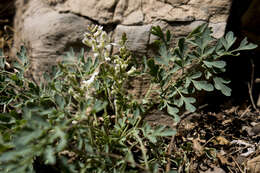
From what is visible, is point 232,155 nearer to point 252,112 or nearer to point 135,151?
point 252,112

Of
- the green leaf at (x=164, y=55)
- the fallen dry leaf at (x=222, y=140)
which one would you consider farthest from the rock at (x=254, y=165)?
the green leaf at (x=164, y=55)

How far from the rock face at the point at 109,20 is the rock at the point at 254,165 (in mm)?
952

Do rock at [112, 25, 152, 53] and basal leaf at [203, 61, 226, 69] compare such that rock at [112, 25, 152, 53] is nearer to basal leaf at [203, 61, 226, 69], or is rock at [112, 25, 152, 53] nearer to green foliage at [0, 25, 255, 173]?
green foliage at [0, 25, 255, 173]

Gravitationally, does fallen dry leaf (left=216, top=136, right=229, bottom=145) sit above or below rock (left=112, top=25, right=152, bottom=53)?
below

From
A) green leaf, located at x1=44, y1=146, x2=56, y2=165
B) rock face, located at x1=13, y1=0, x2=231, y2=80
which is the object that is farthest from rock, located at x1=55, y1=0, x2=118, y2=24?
green leaf, located at x1=44, y1=146, x2=56, y2=165

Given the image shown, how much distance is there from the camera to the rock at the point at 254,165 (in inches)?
63.9

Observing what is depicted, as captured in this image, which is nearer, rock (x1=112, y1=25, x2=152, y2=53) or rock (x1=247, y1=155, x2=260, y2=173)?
rock (x1=247, y1=155, x2=260, y2=173)

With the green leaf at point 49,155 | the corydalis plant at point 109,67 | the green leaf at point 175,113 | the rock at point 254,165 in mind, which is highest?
the corydalis plant at point 109,67

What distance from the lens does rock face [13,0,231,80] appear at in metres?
1.90

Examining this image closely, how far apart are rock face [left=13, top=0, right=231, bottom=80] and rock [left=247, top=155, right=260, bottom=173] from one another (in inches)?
37.5

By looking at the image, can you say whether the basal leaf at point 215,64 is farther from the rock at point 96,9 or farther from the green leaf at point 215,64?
the rock at point 96,9

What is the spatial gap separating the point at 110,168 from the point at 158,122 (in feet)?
2.59

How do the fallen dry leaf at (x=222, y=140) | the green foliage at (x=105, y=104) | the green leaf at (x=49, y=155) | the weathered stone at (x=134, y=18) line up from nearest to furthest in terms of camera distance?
the green leaf at (x=49, y=155) → the green foliage at (x=105, y=104) → the fallen dry leaf at (x=222, y=140) → the weathered stone at (x=134, y=18)

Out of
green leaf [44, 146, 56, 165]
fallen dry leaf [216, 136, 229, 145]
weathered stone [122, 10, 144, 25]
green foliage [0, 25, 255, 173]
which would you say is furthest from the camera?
weathered stone [122, 10, 144, 25]
